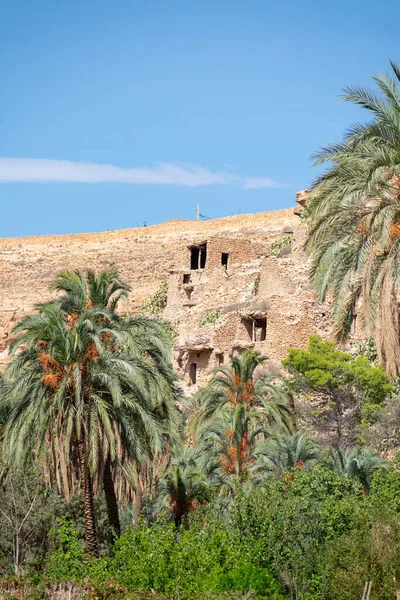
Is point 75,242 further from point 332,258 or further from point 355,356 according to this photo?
point 332,258

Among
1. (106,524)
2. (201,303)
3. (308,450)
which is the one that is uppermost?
(201,303)

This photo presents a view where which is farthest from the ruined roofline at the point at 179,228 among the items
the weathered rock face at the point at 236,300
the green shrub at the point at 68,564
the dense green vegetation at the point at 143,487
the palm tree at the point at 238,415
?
the green shrub at the point at 68,564

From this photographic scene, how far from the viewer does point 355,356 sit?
40.6m

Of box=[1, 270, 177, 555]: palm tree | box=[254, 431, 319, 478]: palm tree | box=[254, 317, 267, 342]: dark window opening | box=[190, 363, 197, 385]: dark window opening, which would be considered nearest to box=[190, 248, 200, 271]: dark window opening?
box=[190, 363, 197, 385]: dark window opening

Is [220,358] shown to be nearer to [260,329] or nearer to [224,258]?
[260,329]

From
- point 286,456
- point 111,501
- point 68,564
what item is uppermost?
point 286,456

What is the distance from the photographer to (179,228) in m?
94.7

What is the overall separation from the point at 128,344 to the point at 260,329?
21951 mm

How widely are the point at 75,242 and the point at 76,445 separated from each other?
7788 cm

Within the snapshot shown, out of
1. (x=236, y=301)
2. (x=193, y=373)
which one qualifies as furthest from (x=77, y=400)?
(x=236, y=301)

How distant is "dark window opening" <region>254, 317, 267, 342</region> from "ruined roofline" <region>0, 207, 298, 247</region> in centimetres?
3409

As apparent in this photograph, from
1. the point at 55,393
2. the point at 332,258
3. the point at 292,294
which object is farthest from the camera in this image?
the point at 292,294

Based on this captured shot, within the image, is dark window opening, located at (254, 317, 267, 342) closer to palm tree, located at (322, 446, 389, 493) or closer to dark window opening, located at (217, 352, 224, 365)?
dark window opening, located at (217, 352, 224, 365)

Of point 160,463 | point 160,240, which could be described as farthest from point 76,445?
point 160,240
